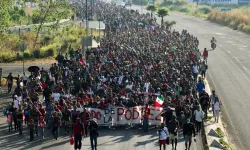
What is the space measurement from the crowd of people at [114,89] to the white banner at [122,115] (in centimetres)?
24

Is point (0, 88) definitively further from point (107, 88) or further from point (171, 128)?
point (171, 128)

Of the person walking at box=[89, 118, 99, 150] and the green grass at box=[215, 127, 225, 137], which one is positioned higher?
the person walking at box=[89, 118, 99, 150]

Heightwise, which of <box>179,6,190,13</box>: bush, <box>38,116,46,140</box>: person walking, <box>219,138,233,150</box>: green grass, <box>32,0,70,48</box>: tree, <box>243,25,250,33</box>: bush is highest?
<box>32,0,70,48</box>: tree

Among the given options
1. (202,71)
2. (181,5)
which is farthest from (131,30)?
(181,5)

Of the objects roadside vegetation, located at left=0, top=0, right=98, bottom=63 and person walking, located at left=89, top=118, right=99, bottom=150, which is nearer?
person walking, located at left=89, top=118, right=99, bottom=150

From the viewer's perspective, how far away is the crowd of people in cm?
2056

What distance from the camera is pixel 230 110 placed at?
2694 cm

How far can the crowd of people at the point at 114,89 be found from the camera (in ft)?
67.5

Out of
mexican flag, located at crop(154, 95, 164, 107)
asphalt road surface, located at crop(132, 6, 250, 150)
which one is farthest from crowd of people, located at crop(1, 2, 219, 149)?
asphalt road surface, located at crop(132, 6, 250, 150)

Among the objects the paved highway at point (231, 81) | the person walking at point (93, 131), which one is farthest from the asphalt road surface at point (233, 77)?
the person walking at point (93, 131)

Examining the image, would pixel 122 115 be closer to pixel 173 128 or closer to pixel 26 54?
pixel 173 128

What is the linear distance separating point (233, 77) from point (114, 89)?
47.0 feet

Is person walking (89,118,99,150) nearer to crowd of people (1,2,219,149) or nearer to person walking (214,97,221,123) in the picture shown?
crowd of people (1,2,219,149)

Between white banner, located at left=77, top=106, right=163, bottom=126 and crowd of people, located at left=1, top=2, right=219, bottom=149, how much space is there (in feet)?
0.80
